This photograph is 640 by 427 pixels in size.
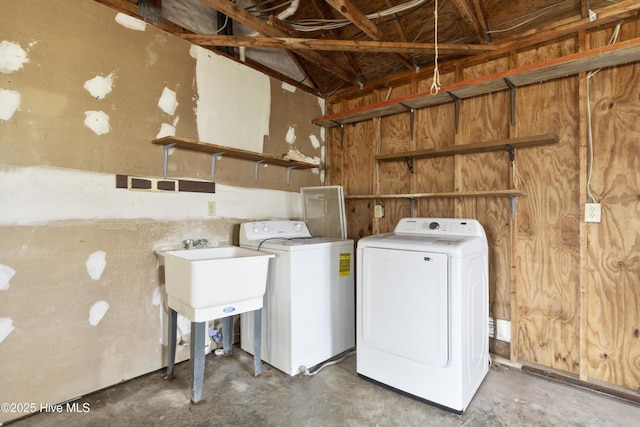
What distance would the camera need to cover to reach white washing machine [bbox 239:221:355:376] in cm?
214

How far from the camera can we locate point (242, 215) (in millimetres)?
2652

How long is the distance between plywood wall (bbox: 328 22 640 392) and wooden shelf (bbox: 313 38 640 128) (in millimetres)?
90

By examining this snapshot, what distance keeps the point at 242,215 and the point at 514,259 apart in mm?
2126

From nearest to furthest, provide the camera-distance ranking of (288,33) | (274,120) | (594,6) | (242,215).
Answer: (594,6)
(288,33)
(242,215)
(274,120)

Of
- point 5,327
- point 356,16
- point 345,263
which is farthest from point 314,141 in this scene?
point 5,327

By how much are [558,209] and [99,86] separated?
307 centimetres

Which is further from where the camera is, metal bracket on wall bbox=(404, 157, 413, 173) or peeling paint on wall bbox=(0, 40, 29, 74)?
metal bracket on wall bbox=(404, 157, 413, 173)

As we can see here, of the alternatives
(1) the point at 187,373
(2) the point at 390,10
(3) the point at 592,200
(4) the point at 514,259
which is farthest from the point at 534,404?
(2) the point at 390,10

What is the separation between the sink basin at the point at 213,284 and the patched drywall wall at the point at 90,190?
31 cm

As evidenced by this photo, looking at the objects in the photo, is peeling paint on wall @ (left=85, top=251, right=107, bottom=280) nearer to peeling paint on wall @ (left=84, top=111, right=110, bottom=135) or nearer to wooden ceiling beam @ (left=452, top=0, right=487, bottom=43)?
peeling paint on wall @ (left=84, top=111, right=110, bottom=135)

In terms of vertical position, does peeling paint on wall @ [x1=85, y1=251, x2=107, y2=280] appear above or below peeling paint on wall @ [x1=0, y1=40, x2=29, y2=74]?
below

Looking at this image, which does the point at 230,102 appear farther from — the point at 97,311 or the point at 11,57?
the point at 97,311

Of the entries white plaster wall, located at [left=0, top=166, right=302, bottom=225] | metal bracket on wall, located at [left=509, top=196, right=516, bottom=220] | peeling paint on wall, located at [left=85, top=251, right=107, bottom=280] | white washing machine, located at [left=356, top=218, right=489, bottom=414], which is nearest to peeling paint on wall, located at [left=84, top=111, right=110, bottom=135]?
white plaster wall, located at [left=0, top=166, right=302, bottom=225]

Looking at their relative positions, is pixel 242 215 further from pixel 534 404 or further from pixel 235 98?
pixel 534 404
